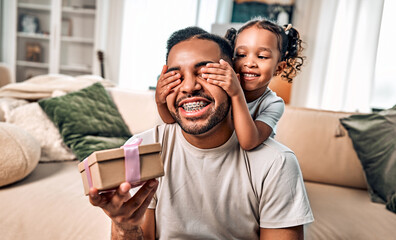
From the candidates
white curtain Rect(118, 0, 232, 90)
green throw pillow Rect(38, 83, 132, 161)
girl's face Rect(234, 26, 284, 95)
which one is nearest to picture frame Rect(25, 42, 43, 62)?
white curtain Rect(118, 0, 232, 90)

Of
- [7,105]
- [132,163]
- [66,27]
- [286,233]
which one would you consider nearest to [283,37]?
[286,233]

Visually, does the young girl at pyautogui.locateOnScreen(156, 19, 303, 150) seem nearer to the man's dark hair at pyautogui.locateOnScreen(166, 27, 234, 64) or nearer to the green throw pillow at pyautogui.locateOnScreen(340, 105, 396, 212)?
the man's dark hair at pyautogui.locateOnScreen(166, 27, 234, 64)

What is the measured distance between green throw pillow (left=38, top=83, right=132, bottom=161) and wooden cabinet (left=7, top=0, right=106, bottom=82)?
104 inches

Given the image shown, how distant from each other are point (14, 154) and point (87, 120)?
53cm

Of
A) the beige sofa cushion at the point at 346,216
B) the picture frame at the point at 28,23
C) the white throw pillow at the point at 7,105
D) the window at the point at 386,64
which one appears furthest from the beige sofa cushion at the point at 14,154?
the window at the point at 386,64

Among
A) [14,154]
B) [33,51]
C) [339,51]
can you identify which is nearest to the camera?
[14,154]

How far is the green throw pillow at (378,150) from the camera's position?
1721 millimetres

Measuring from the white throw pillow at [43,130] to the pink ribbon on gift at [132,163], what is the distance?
4.36 ft

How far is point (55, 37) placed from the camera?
4.38 m

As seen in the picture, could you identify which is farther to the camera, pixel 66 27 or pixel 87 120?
pixel 66 27

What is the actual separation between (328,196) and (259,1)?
120 inches

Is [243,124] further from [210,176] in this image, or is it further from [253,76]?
[253,76]

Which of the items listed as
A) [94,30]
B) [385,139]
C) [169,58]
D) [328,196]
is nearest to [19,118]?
[169,58]

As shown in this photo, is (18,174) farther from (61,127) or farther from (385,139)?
(385,139)
